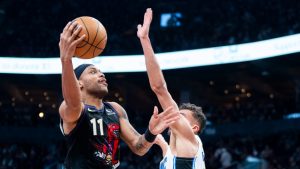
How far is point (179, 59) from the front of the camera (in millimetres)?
20125

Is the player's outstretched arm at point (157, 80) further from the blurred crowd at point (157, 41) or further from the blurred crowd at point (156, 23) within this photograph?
the blurred crowd at point (156, 23)

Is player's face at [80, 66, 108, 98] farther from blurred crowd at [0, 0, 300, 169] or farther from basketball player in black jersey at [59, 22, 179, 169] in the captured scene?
blurred crowd at [0, 0, 300, 169]

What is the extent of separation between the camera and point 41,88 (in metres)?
25.4

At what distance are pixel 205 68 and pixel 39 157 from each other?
7320 mm

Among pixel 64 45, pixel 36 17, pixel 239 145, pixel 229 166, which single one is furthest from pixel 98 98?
pixel 36 17

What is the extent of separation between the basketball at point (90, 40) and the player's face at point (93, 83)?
149mm

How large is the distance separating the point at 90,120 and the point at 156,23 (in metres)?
22.1

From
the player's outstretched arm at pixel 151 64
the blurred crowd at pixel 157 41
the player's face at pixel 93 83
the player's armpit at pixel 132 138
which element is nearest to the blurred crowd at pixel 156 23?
the blurred crowd at pixel 157 41

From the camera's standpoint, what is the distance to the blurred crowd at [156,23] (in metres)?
20.4

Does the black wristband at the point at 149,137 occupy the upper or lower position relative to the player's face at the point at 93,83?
lower

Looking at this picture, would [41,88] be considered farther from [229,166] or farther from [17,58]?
[229,166]

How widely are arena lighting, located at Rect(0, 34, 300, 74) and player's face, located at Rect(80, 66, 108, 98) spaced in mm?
14040

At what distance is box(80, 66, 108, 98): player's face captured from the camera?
4.05 meters

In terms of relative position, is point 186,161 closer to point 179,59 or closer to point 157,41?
point 179,59
